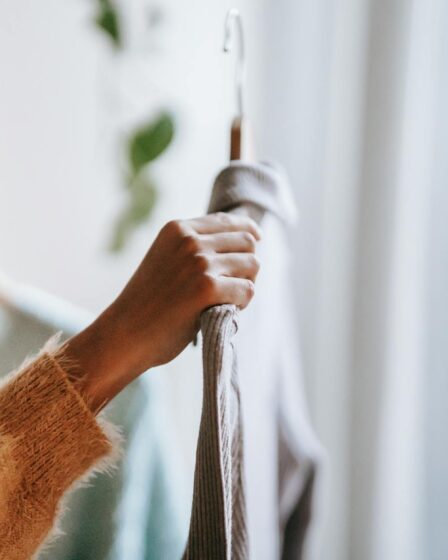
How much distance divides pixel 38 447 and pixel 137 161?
0.32m

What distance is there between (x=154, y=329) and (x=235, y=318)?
59mm

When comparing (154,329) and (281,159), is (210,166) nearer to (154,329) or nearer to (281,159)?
(281,159)

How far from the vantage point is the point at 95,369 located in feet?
1.38

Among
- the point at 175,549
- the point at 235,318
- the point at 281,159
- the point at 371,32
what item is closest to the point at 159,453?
the point at 175,549

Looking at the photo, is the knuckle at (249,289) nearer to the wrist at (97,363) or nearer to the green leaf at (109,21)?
the wrist at (97,363)

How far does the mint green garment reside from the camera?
0.49 m

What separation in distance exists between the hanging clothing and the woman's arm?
0.03 metres

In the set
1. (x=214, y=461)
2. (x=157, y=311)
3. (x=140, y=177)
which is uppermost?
(x=140, y=177)

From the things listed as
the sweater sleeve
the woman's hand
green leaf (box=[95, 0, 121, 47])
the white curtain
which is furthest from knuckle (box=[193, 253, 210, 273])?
the white curtain

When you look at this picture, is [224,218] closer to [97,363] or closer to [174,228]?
[174,228]

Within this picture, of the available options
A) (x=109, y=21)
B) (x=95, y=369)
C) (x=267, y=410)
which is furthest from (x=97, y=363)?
(x=109, y=21)

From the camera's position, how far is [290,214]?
1.96 ft

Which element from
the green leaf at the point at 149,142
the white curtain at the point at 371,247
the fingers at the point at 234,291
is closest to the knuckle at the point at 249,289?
the fingers at the point at 234,291

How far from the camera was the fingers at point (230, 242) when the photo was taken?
459 mm
